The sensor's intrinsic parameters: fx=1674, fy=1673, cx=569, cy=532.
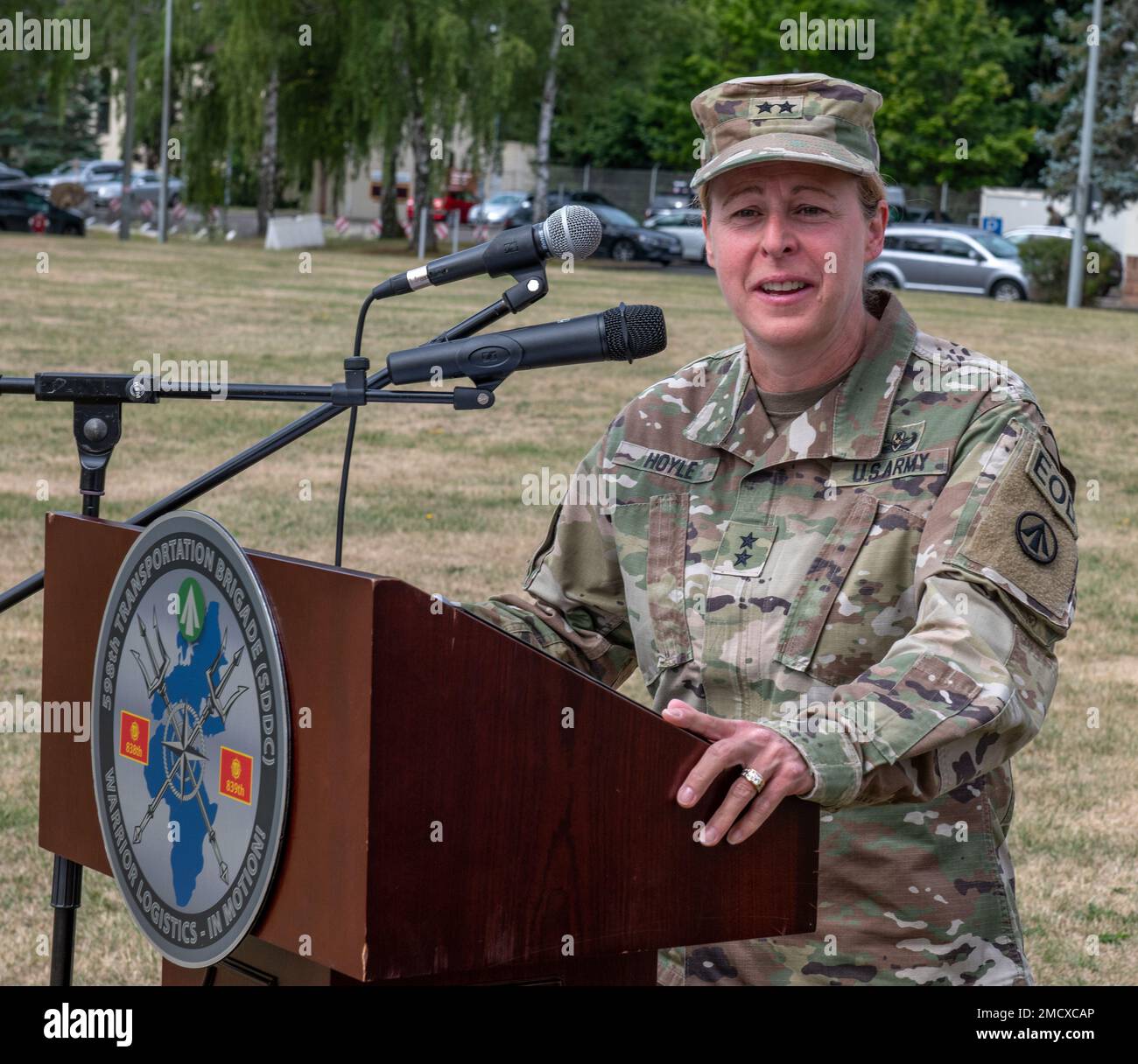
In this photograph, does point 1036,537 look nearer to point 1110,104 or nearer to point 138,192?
point 1110,104

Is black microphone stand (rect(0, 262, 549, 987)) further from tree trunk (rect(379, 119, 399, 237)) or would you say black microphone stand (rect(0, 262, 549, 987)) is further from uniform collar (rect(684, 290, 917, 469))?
tree trunk (rect(379, 119, 399, 237))

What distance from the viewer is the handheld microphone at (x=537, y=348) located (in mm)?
2025

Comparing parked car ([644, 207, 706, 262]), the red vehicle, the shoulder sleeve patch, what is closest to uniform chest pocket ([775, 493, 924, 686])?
the shoulder sleeve patch

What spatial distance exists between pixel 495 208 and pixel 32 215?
1370 cm

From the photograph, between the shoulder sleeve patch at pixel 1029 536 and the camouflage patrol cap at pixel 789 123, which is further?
the camouflage patrol cap at pixel 789 123

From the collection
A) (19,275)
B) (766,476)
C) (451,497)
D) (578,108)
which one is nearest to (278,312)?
(19,275)

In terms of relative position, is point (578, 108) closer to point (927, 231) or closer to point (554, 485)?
point (927, 231)

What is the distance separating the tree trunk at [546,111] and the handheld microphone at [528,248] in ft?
113

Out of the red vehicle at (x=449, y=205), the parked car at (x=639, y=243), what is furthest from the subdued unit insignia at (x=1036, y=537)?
the red vehicle at (x=449, y=205)

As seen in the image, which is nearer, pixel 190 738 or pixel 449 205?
pixel 190 738

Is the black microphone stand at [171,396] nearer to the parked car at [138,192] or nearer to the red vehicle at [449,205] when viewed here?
the red vehicle at [449,205]

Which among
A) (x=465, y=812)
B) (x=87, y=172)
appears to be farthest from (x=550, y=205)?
(x=465, y=812)

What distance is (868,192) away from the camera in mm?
2398

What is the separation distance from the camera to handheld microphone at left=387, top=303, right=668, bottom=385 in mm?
2025
